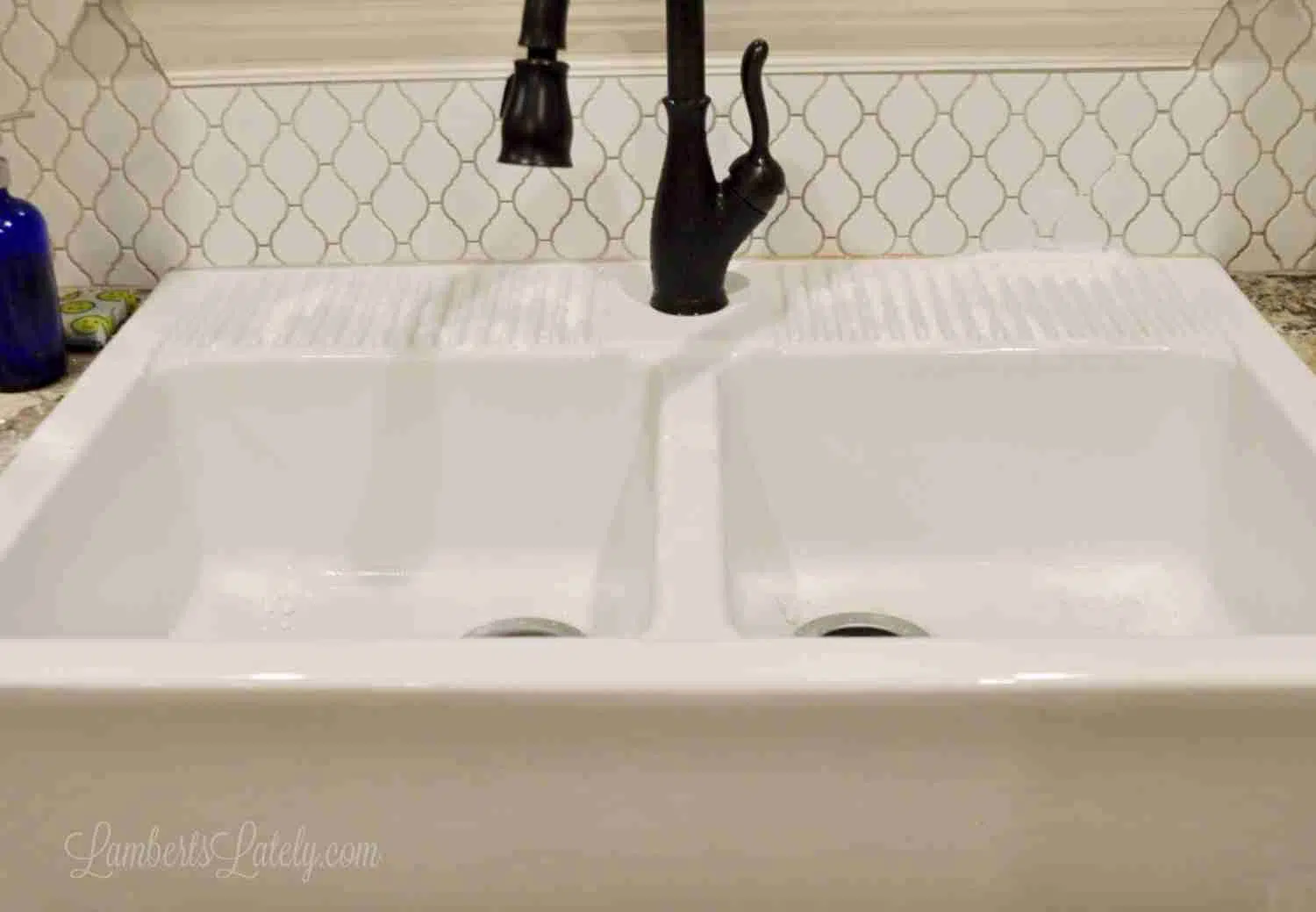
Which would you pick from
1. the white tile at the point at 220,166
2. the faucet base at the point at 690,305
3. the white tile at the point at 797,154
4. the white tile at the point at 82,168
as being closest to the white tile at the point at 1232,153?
the white tile at the point at 797,154

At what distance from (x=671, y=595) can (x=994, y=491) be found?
45 cm

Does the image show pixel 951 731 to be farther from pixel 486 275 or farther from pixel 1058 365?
pixel 486 275

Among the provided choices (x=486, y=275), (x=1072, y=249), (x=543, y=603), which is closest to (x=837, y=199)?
(x=1072, y=249)

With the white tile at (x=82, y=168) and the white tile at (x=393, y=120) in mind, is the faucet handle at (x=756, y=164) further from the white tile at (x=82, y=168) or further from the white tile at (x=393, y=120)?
the white tile at (x=82, y=168)

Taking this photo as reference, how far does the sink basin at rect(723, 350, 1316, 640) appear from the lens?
1.17 m

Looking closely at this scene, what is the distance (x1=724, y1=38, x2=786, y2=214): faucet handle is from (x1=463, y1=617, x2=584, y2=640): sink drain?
14.7 inches

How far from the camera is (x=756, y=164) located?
1162 mm

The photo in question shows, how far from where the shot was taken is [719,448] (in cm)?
106

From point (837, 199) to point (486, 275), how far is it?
1.07ft

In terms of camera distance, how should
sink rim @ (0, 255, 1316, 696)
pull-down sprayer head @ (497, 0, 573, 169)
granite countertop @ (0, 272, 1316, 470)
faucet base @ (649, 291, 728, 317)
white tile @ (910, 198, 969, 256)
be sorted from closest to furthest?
sink rim @ (0, 255, 1316, 696) < pull-down sprayer head @ (497, 0, 573, 169) < granite countertop @ (0, 272, 1316, 470) < faucet base @ (649, 291, 728, 317) < white tile @ (910, 198, 969, 256)

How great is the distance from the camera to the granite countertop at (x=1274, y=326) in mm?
1101

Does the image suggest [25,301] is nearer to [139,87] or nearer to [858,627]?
[139,87]

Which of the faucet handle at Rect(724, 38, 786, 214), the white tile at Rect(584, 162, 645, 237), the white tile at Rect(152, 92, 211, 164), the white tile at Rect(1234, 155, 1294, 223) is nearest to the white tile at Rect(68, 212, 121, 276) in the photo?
the white tile at Rect(152, 92, 211, 164)

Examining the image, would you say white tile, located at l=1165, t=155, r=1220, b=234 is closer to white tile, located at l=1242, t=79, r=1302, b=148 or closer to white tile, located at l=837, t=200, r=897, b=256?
white tile, located at l=1242, t=79, r=1302, b=148
